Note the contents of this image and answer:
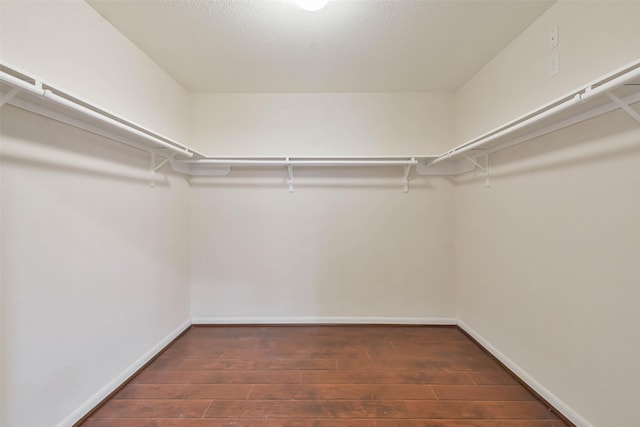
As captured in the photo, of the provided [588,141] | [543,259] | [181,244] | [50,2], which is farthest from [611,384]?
[50,2]

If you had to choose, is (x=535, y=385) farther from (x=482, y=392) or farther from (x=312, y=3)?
(x=312, y=3)

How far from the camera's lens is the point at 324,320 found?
263 cm

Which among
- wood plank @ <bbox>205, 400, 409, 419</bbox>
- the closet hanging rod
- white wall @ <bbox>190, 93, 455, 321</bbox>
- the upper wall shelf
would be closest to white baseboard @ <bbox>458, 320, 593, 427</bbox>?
white wall @ <bbox>190, 93, 455, 321</bbox>

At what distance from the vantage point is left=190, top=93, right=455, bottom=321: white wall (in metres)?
2.63

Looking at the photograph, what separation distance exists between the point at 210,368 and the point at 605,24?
3.06 metres

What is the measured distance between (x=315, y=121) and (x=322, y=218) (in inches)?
38.7

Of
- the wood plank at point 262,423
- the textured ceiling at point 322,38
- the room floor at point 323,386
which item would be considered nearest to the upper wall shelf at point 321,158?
the textured ceiling at point 322,38

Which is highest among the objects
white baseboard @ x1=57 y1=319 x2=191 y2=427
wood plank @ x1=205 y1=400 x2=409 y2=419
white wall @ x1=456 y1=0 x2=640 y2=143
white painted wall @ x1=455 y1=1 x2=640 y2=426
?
white wall @ x1=456 y1=0 x2=640 y2=143

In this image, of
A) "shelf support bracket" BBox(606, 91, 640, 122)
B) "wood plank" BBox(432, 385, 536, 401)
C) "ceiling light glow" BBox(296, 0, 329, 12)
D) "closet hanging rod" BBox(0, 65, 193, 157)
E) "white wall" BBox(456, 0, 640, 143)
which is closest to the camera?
"closet hanging rod" BBox(0, 65, 193, 157)

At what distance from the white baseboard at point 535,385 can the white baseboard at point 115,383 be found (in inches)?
104

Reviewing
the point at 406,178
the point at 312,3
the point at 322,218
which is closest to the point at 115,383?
the point at 322,218

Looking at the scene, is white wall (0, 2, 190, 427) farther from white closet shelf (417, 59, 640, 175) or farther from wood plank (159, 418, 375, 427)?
white closet shelf (417, 59, 640, 175)

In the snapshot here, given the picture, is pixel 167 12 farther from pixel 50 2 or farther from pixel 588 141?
pixel 588 141

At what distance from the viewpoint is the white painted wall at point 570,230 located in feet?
3.84
